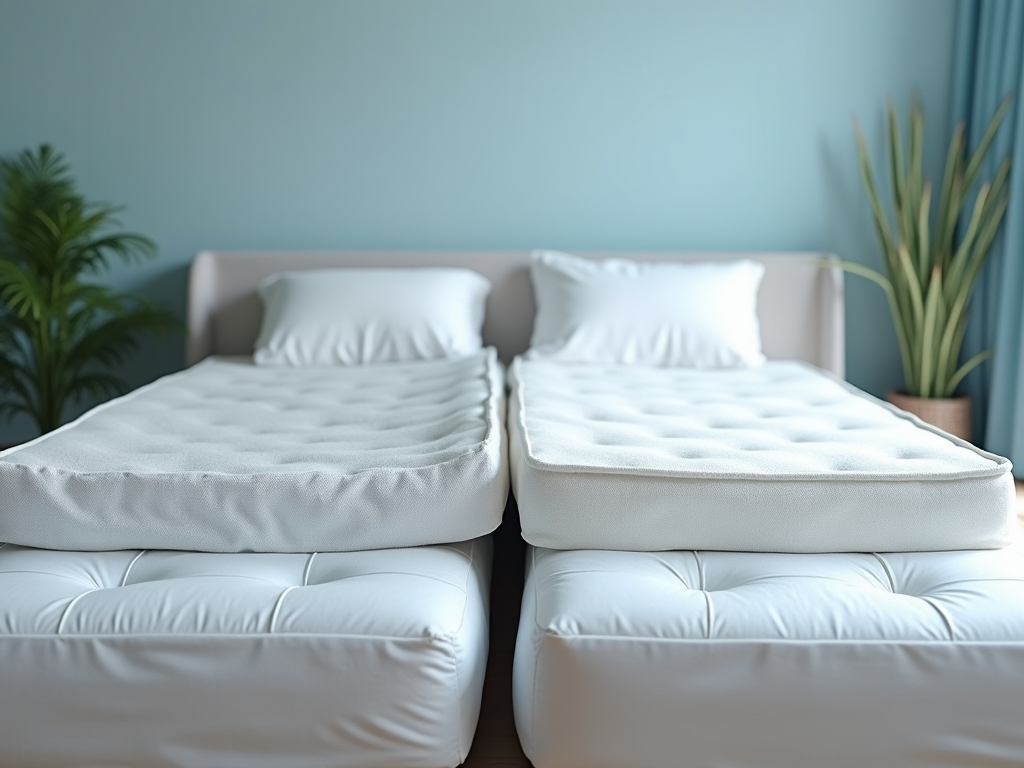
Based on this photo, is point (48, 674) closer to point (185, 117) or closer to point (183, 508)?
point (183, 508)

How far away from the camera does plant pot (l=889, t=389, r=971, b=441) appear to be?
333cm

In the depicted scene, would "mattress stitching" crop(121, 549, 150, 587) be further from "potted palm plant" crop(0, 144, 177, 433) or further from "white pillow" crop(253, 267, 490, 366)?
"potted palm plant" crop(0, 144, 177, 433)

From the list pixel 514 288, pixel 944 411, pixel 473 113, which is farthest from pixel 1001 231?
pixel 473 113

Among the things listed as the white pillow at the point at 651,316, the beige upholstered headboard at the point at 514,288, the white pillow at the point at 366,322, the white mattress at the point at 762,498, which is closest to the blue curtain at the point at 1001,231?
the beige upholstered headboard at the point at 514,288

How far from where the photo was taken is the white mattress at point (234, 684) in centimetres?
145

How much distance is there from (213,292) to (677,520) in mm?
2305

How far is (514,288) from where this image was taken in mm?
3449

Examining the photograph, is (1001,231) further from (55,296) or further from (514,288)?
(55,296)

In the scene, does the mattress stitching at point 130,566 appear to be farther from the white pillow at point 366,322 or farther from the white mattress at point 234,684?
the white pillow at point 366,322

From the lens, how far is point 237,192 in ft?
11.6

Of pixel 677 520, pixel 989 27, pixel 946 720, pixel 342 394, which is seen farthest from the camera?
pixel 989 27

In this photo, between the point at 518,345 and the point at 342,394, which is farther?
the point at 518,345

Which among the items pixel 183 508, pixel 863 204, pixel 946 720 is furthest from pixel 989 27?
pixel 183 508

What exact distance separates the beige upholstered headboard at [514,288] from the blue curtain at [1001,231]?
19.4 inches
